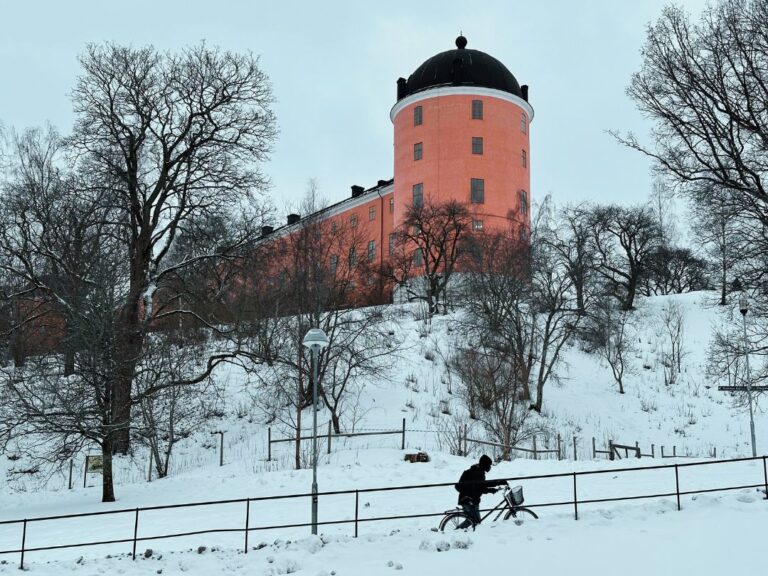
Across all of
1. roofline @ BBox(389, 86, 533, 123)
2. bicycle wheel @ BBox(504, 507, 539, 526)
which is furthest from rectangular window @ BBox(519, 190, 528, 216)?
bicycle wheel @ BBox(504, 507, 539, 526)

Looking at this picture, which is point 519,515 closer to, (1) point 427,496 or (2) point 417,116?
(1) point 427,496

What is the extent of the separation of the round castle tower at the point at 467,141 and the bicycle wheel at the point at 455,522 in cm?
4412

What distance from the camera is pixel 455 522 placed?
46.1 ft

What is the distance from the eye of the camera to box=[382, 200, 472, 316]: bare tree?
52.3 meters

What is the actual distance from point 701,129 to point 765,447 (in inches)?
607

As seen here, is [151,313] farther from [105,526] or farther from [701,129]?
[701,129]

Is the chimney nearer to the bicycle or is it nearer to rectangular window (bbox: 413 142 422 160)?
rectangular window (bbox: 413 142 422 160)

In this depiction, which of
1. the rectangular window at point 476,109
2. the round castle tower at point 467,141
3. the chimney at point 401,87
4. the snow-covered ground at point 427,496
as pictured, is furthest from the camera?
the chimney at point 401,87

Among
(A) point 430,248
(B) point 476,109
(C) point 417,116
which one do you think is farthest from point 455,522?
(C) point 417,116

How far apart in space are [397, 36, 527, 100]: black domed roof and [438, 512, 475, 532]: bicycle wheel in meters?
49.6

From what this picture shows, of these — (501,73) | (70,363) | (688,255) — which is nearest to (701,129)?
(70,363)

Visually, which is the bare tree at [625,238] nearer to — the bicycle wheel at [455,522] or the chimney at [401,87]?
the chimney at [401,87]

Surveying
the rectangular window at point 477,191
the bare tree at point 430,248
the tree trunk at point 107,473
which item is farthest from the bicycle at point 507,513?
the rectangular window at point 477,191

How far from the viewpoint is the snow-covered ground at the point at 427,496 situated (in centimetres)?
1270
